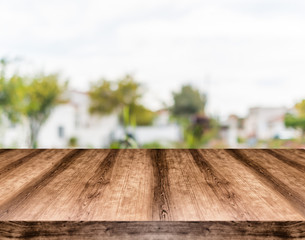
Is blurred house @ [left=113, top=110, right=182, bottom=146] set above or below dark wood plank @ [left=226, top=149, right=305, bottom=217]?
below

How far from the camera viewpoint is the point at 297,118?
5098mm

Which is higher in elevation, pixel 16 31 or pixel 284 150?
pixel 16 31

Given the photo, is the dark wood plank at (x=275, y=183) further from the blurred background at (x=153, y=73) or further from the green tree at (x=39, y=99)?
the green tree at (x=39, y=99)

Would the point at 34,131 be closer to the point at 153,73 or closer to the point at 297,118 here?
the point at 153,73

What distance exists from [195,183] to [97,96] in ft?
15.0

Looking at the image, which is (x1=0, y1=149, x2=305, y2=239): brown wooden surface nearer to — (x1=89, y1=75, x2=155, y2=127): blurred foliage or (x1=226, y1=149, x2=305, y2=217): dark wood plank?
(x1=226, y1=149, x2=305, y2=217): dark wood plank

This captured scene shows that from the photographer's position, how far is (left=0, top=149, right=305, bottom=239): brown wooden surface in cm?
82

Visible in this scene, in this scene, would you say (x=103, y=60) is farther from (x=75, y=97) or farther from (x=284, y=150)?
(x=284, y=150)

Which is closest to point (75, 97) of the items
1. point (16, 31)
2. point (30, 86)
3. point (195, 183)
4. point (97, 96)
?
point (97, 96)

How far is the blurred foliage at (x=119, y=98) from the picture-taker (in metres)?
5.46

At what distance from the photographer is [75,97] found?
5543 mm

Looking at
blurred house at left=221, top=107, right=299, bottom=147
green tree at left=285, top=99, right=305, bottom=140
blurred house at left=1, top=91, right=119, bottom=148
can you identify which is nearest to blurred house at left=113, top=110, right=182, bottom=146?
blurred house at left=1, top=91, right=119, bottom=148

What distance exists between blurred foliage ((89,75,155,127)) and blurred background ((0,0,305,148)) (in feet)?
0.05

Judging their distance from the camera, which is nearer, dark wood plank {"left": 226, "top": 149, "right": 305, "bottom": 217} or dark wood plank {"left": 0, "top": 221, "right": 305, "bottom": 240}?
dark wood plank {"left": 0, "top": 221, "right": 305, "bottom": 240}
